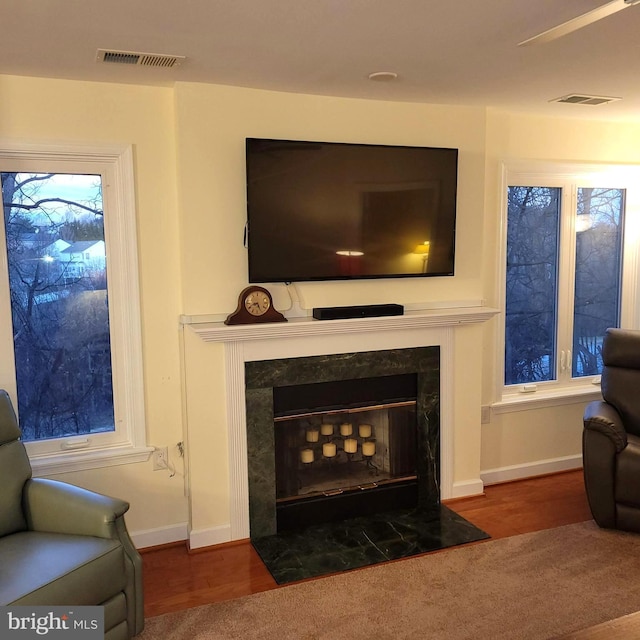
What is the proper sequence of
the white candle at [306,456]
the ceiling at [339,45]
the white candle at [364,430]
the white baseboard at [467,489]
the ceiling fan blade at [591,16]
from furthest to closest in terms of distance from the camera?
the white baseboard at [467,489]
the white candle at [364,430]
the white candle at [306,456]
the ceiling at [339,45]
the ceiling fan blade at [591,16]

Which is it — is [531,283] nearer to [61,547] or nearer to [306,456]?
[306,456]

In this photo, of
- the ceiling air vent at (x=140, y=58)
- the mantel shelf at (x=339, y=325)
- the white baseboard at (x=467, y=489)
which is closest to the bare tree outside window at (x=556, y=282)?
the mantel shelf at (x=339, y=325)

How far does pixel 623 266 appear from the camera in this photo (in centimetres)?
469

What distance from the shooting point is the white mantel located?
3.37m

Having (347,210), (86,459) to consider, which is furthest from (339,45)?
(86,459)

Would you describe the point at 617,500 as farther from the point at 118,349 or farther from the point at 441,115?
the point at 118,349

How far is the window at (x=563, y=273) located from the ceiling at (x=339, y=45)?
94cm

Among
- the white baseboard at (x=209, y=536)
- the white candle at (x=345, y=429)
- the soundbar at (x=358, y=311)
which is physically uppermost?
the soundbar at (x=358, y=311)

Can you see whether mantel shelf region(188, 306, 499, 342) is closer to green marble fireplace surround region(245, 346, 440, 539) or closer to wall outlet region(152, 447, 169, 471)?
green marble fireplace surround region(245, 346, 440, 539)

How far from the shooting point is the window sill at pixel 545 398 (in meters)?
4.34

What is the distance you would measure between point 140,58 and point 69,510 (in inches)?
78.6

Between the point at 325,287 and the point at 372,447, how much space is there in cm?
105

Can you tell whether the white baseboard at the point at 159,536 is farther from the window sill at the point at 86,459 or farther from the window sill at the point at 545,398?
the window sill at the point at 545,398

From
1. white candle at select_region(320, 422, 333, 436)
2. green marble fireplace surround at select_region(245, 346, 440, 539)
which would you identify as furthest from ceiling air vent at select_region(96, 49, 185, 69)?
white candle at select_region(320, 422, 333, 436)
